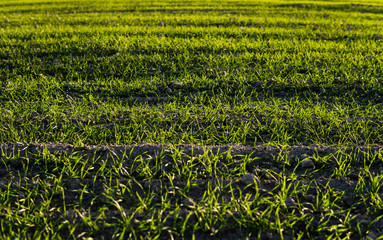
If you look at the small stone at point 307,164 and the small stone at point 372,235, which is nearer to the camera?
the small stone at point 372,235

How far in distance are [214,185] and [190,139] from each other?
1036mm

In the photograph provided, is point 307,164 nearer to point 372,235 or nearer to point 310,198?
point 310,198

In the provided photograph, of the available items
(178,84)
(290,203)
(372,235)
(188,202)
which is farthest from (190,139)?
(372,235)

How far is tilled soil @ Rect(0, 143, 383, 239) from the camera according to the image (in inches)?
92.6

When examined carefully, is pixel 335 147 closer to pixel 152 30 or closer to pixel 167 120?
pixel 167 120

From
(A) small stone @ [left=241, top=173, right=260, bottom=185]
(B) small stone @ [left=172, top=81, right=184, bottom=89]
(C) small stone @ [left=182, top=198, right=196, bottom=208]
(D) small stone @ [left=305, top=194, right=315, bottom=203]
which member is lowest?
(D) small stone @ [left=305, top=194, right=315, bottom=203]

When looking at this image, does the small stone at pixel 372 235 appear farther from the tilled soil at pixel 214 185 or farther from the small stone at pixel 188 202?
the small stone at pixel 188 202

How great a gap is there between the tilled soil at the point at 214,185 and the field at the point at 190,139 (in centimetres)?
2

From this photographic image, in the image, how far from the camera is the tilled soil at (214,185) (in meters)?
2.35

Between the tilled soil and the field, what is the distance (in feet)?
0.05

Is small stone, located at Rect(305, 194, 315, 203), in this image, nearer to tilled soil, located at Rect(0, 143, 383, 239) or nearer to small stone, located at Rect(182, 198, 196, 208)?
tilled soil, located at Rect(0, 143, 383, 239)

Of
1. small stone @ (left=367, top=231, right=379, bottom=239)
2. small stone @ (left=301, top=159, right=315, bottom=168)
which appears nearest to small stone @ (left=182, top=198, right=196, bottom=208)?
small stone @ (left=301, top=159, right=315, bottom=168)

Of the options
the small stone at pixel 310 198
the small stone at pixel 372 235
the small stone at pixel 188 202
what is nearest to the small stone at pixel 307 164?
the small stone at pixel 310 198

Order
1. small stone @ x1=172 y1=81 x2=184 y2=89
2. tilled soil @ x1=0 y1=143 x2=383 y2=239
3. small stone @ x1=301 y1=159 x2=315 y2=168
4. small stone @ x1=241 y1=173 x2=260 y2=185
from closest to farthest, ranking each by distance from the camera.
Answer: tilled soil @ x1=0 y1=143 x2=383 y2=239
small stone @ x1=241 y1=173 x2=260 y2=185
small stone @ x1=301 y1=159 x2=315 y2=168
small stone @ x1=172 y1=81 x2=184 y2=89
